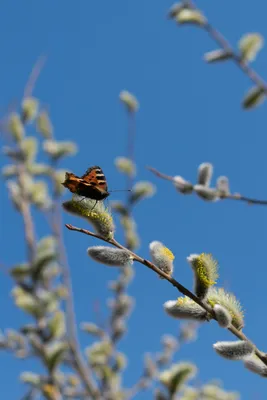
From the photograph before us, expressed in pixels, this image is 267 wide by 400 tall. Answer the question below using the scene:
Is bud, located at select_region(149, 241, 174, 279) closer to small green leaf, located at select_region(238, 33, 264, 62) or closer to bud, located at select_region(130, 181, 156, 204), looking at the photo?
small green leaf, located at select_region(238, 33, 264, 62)

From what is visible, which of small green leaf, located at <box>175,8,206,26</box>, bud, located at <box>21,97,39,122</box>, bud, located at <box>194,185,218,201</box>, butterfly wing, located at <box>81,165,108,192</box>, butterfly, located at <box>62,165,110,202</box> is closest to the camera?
butterfly, located at <box>62,165,110,202</box>

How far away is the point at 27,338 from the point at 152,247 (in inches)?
140

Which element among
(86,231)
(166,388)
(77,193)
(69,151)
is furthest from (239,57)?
(69,151)

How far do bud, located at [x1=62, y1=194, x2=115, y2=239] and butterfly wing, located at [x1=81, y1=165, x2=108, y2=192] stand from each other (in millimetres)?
180

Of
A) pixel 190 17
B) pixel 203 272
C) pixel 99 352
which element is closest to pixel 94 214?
pixel 203 272

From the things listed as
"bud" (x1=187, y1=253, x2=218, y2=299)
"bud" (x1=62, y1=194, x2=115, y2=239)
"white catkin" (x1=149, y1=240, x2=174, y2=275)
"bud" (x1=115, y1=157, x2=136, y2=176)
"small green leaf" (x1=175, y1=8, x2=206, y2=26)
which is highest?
"bud" (x1=115, y1=157, x2=136, y2=176)

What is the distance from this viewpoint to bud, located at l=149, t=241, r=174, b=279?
1.52 meters

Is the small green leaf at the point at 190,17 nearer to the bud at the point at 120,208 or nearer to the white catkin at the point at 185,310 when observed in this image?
the white catkin at the point at 185,310

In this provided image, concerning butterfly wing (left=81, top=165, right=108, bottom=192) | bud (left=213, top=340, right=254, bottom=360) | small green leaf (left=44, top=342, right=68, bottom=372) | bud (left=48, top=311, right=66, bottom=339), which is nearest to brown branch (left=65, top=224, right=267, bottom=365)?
bud (left=213, top=340, right=254, bottom=360)

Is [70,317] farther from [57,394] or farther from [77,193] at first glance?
[77,193]

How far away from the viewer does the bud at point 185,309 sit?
4.52ft

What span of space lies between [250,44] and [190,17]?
0.38 m

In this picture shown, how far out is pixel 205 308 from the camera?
136cm

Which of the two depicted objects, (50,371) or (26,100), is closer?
(50,371)
